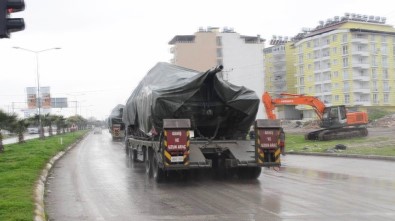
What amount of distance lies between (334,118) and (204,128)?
2038 cm

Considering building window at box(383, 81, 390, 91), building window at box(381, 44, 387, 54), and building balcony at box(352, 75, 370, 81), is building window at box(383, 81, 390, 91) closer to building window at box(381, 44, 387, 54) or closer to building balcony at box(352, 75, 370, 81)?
building balcony at box(352, 75, 370, 81)

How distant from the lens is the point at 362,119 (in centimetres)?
3369

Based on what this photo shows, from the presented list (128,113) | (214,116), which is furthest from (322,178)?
(128,113)

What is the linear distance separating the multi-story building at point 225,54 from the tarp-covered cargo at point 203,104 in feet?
289

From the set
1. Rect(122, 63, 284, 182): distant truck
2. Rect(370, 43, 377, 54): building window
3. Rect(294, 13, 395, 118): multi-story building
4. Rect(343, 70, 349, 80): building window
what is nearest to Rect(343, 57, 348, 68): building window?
Rect(294, 13, 395, 118): multi-story building

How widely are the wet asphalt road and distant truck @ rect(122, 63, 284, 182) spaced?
2.01ft

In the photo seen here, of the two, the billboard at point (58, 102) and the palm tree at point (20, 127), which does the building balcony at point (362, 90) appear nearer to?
the billboard at point (58, 102)

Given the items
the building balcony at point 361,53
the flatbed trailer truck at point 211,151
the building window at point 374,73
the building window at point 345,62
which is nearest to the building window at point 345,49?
the building window at point 345,62

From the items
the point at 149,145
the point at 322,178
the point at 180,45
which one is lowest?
the point at 322,178

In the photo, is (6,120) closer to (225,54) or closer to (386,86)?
(386,86)

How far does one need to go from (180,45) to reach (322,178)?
9109 centimetres

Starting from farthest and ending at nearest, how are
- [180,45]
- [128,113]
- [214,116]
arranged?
1. [180,45]
2. [128,113]
3. [214,116]

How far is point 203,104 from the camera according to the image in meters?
15.0

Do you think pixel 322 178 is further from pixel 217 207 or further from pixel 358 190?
pixel 217 207
